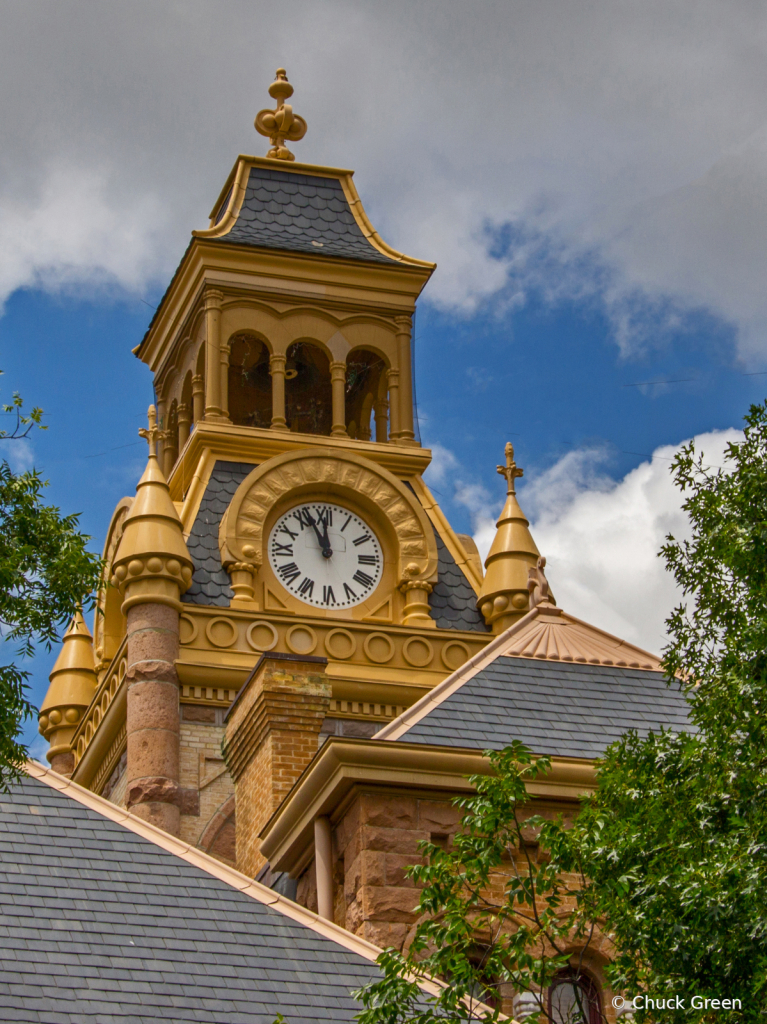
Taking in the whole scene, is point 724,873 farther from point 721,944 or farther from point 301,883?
point 301,883

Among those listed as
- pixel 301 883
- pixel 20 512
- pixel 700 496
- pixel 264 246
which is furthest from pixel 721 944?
pixel 264 246

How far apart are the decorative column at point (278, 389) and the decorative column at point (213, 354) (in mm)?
1067

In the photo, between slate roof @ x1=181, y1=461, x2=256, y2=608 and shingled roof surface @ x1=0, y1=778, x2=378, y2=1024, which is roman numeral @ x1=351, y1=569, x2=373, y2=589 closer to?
slate roof @ x1=181, y1=461, x2=256, y2=608

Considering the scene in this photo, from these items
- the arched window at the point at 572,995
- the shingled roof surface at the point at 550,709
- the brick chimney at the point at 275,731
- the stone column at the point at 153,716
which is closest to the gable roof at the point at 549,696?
the shingled roof surface at the point at 550,709

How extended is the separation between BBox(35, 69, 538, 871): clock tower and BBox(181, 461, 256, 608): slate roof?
0.04 metres

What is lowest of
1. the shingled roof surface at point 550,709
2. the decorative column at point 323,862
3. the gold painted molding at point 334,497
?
the decorative column at point 323,862

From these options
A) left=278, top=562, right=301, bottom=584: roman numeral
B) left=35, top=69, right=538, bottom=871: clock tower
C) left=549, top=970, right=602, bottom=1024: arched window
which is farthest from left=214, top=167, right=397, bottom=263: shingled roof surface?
left=549, top=970, right=602, bottom=1024: arched window

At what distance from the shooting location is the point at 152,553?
40375mm

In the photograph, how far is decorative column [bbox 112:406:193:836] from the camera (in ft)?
125

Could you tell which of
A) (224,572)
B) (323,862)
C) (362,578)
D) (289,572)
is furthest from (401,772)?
(362,578)

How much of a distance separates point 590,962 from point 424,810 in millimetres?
2202

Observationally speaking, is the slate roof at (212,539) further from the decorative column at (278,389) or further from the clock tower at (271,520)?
the decorative column at (278,389)

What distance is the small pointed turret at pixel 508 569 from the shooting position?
141 ft

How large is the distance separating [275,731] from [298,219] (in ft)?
71.4
